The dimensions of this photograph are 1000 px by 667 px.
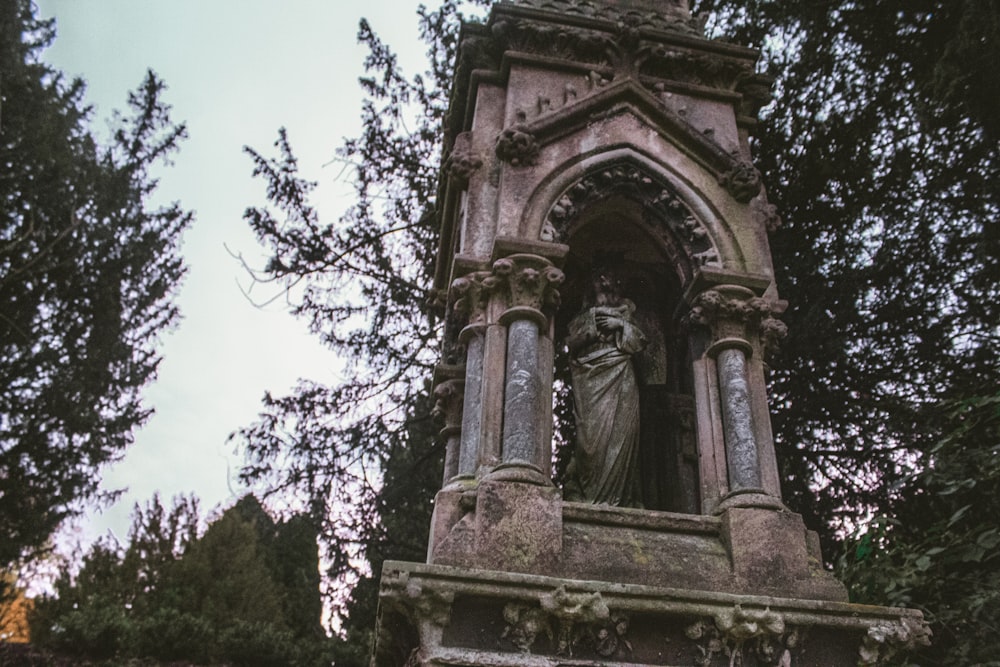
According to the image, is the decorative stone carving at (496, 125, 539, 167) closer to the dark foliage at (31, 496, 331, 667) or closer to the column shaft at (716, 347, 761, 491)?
the column shaft at (716, 347, 761, 491)

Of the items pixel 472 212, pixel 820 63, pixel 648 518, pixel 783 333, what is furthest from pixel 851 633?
pixel 820 63

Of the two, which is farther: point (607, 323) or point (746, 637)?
point (607, 323)

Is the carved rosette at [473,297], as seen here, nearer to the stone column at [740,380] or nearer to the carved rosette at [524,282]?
the carved rosette at [524,282]

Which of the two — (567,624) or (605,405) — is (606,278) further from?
(567,624)

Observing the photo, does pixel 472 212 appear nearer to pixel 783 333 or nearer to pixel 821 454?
pixel 783 333

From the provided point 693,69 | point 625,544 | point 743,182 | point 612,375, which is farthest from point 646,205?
point 625,544

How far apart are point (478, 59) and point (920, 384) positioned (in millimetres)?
5206

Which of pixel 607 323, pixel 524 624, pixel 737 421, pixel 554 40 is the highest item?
pixel 554 40

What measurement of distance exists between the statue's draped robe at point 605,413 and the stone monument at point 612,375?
0.02 metres

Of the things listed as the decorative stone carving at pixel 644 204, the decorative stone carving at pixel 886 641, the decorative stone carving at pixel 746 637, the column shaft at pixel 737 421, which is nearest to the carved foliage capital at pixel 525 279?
the decorative stone carving at pixel 644 204

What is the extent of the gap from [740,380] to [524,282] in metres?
1.42

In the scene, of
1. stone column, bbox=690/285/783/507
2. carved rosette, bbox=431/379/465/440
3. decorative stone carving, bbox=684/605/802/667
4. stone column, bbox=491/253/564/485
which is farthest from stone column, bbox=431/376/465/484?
decorative stone carving, bbox=684/605/802/667

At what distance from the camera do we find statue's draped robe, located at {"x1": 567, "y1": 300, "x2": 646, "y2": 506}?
5.09 meters

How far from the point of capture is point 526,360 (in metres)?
4.69
